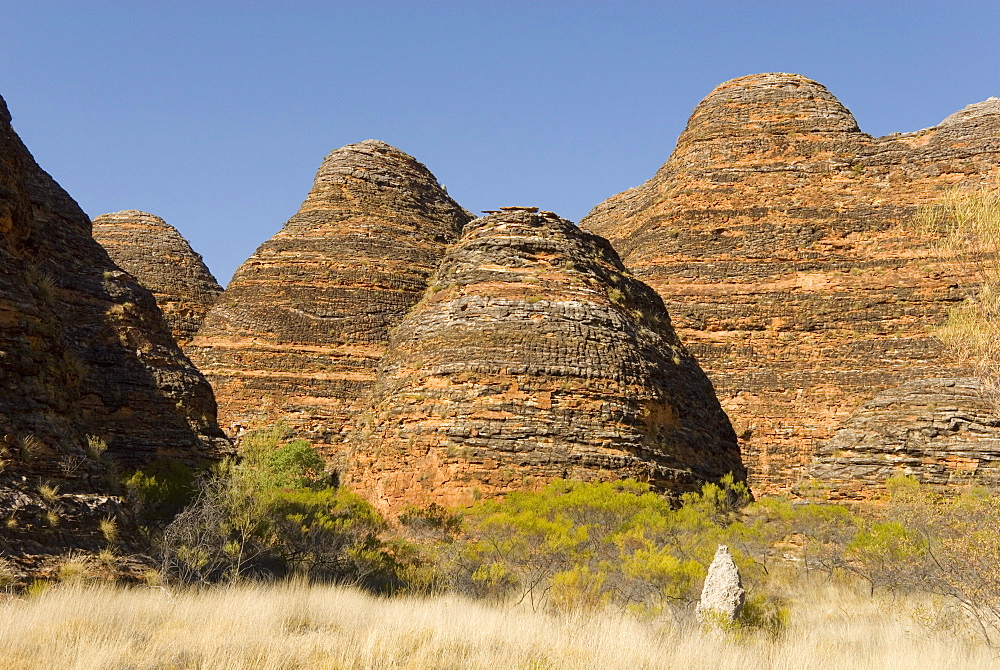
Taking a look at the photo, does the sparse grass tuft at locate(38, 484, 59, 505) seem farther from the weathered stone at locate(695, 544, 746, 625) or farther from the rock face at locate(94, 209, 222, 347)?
the rock face at locate(94, 209, 222, 347)

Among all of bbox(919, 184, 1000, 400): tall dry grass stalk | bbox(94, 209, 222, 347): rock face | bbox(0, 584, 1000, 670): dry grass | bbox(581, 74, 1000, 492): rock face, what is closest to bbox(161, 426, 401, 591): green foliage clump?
bbox(0, 584, 1000, 670): dry grass

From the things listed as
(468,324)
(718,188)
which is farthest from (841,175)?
(468,324)

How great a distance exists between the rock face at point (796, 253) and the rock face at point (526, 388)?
5.83m

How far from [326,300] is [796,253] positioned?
18.4m

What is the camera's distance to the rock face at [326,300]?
3030 cm

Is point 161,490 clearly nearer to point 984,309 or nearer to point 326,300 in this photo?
point 984,309

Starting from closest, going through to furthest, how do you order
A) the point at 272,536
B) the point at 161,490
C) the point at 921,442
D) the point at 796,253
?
the point at 272,536
the point at 161,490
the point at 921,442
the point at 796,253

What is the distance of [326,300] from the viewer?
3269cm

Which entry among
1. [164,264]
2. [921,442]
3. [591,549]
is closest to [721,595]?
[591,549]

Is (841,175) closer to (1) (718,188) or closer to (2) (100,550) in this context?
(1) (718,188)

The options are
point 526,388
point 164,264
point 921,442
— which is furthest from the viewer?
Result: point 164,264

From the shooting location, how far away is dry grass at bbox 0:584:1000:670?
765 centimetres

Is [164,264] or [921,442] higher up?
[164,264]

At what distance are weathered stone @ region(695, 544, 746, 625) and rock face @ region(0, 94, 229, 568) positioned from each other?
336 inches
